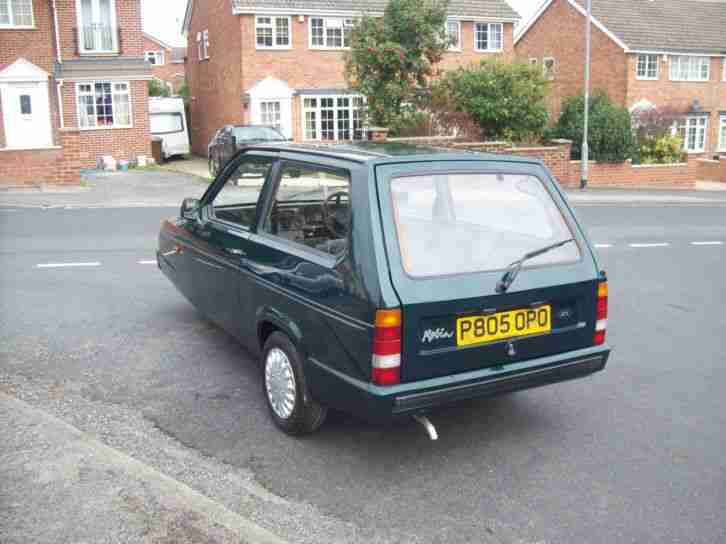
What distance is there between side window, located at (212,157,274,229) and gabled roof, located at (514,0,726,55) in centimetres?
3446

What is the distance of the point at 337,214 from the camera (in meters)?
4.73

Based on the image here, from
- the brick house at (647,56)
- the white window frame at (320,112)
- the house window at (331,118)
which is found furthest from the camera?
the brick house at (647,56)

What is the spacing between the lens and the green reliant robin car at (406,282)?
4.15 meters

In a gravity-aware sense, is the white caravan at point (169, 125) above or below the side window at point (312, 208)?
above

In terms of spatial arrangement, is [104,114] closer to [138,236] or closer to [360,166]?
[138,236]

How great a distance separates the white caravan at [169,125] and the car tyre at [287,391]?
2967 centimetres

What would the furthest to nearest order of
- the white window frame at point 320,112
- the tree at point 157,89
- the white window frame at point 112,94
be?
the tree at point 157,89 < the white window frame at point 320,112 < the white window frame at point 112,94

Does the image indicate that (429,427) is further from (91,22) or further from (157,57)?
(157,57)

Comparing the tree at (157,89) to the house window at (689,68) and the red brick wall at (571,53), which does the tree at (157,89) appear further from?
the house window at (689,68)

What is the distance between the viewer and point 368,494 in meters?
4.17

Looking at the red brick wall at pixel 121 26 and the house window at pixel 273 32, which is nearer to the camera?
the red brick wall at pixel 121 26

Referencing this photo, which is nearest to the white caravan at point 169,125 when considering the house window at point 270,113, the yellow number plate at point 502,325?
the house window at point 270,113

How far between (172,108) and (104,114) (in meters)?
4.65

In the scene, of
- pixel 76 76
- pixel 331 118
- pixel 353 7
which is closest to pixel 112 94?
pixel 76 76
